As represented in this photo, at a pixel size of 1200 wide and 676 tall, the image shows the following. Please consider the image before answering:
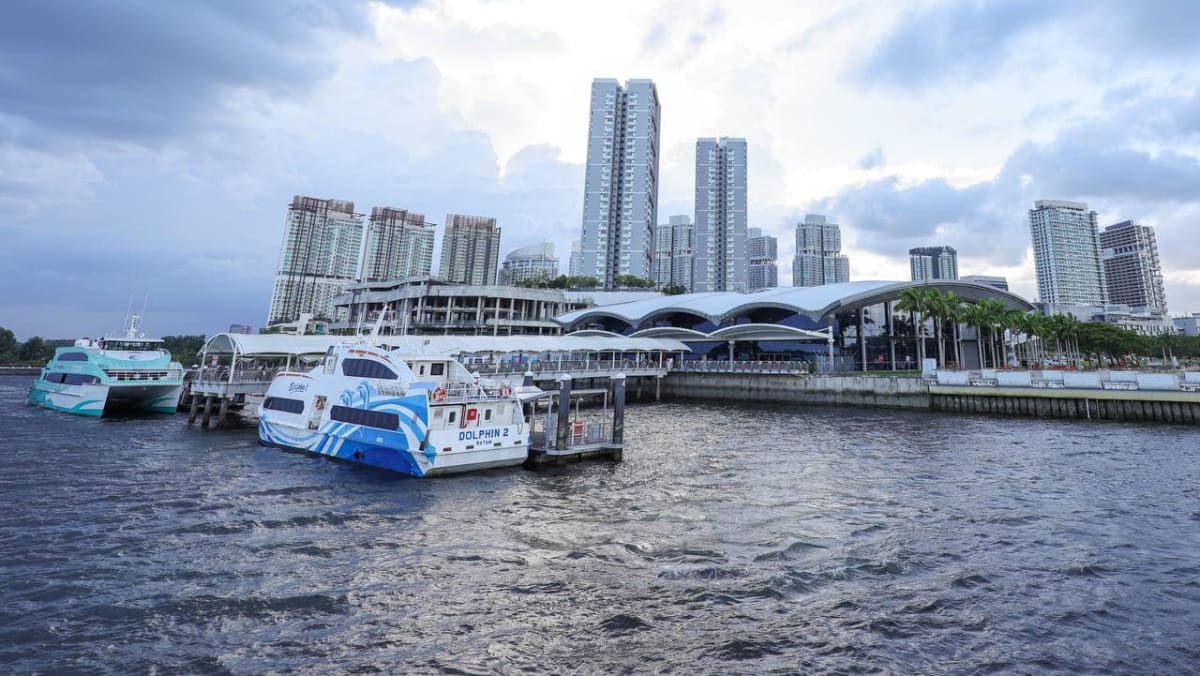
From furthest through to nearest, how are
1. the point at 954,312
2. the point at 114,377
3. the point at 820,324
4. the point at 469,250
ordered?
1. the point at 469,250
2. the point at 820,324
3. the point at 954,312
4. the point at 114,377

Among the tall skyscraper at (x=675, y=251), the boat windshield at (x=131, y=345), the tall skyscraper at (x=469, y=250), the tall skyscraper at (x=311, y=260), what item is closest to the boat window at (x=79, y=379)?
the boat windshield at (x=131, y=345)

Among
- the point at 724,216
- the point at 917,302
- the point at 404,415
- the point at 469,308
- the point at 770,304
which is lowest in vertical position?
the point at 404,415

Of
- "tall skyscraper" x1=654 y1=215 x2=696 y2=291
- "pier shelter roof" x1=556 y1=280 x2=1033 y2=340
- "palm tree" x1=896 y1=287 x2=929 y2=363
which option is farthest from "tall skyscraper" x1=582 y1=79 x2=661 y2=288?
"palm tree" x1=896 y1=287 x2=929 y2=363

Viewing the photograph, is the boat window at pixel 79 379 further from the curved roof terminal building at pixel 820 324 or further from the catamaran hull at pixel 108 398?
the curved roof terminal building at pixel 820 324

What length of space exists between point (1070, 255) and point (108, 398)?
25325cm

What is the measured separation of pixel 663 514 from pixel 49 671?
1293 centimetres

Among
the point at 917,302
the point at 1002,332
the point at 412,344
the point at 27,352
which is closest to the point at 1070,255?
the point at 1002,332

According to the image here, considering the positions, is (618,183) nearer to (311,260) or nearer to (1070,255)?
(311,260)

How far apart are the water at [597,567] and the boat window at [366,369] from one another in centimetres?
402

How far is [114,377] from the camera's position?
3600 cm

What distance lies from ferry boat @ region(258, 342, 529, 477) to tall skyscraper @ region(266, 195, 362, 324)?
413ft

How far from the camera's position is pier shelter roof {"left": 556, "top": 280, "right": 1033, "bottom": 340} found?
66750 millimetres

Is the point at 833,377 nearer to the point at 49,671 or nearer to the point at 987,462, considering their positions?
the point at 987,462

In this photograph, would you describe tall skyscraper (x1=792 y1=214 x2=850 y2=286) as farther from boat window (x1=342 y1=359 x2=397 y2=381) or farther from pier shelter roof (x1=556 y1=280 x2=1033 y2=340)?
boat window (x1=342 y1=359 x2=397 y2=381)
